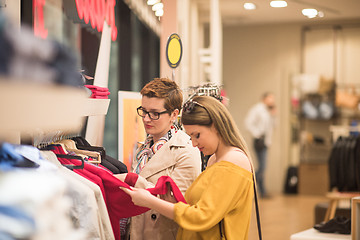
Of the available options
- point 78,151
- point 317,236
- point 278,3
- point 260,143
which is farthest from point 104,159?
point 260,143

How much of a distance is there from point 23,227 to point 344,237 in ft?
10.5

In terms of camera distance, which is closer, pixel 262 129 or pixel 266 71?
pixel 262 129

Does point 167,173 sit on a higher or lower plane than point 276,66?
lower

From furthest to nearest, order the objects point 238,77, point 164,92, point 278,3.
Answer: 1. point 238,77
2. point 278,3
3. point 164,92

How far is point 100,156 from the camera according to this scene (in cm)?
222

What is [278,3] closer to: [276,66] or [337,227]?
[337,227]

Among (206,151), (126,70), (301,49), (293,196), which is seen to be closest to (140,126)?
(126,70)

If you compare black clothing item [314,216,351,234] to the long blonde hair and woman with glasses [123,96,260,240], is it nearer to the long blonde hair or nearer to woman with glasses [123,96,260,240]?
woman with glasses [123,96,260,240]

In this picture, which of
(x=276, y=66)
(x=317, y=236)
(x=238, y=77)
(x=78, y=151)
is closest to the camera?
(x=78, y=151)

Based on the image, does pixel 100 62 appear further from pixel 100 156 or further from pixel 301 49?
pixel 301 49

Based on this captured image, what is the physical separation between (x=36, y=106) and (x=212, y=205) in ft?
3.69

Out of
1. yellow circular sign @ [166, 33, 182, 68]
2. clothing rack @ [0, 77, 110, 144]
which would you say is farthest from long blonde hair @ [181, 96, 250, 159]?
yellow circular sign @ [166, 33, 182, 68]

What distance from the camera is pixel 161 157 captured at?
2342 mm

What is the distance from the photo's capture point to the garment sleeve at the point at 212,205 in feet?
6.21
